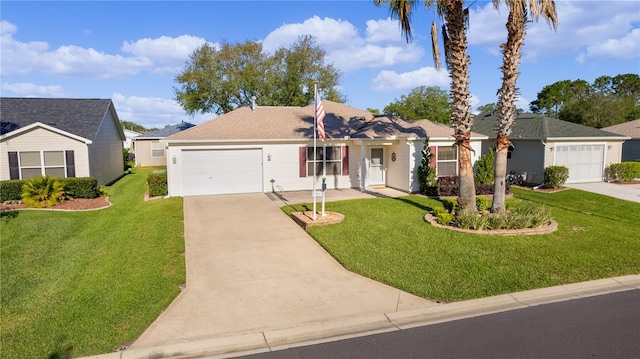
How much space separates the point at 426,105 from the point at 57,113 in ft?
140

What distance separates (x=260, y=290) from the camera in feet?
24.6

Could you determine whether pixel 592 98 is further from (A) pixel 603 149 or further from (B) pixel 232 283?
(B) pixel 232 283

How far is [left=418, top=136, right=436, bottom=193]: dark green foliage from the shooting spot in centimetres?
1761

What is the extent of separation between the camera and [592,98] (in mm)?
44500

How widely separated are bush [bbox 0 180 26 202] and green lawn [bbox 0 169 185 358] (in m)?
2.72

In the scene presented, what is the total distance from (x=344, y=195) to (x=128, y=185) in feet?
43.7

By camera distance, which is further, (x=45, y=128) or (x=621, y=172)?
(x=621, y=172)

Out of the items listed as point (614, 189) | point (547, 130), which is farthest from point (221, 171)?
point (614, 189)

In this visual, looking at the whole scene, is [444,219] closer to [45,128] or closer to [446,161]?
[446,161]

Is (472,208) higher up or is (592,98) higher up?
(592,98)

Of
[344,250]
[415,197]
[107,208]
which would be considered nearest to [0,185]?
[107,208]

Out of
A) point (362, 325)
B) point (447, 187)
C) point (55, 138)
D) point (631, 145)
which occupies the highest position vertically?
point (55, 138)

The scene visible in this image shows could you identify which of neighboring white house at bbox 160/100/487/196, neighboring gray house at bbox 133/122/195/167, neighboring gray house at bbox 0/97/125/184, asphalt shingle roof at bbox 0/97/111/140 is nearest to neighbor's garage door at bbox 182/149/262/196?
neighboring white house at bbox 160/100/487/196

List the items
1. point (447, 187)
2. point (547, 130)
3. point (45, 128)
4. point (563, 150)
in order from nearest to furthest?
point (447, 187) < point (45, 128) < point (563, 150) < point (547, 130)
